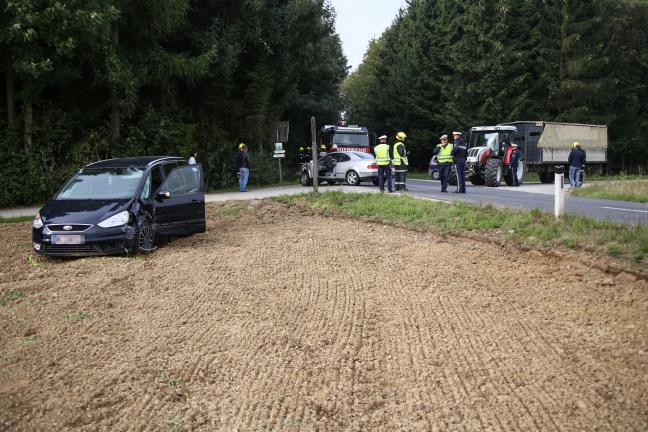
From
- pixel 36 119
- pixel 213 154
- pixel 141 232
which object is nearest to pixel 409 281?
pixel 141 232

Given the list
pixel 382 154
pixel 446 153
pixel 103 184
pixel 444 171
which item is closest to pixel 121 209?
pixel 103 184

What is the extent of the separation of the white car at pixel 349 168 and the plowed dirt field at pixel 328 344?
1542 cm

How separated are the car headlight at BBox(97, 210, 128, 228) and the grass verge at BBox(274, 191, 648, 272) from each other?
5.39m

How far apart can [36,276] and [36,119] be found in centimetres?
1478

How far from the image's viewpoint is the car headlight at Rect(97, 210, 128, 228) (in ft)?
33.7

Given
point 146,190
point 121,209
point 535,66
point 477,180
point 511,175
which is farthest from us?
point 535,66

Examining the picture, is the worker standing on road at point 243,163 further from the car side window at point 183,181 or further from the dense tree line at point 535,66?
the dense tree line at point 535,66

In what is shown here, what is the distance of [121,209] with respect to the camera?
10.6m

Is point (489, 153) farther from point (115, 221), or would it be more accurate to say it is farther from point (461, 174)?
point (115, 221)

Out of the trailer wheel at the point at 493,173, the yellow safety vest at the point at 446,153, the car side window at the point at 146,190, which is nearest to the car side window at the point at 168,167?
the car side window at the point at 146,190

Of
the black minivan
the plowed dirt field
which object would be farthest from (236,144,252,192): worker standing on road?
the plowed dirt field

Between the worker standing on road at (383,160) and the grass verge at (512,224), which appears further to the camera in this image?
the worker standing on road at (383,160)

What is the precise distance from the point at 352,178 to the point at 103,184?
1499 cm

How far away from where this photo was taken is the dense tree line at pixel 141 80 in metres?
19.0
